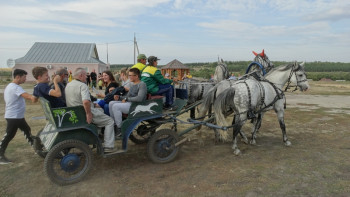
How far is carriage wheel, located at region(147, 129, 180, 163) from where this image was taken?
14.1ft

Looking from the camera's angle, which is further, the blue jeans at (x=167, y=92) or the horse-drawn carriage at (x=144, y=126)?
the blue jeans at (x=167, y=92)

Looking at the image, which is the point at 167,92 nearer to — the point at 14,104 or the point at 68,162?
the point at 68,162

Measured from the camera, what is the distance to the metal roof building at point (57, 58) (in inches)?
1126

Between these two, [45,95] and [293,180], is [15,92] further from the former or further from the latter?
[293,180]

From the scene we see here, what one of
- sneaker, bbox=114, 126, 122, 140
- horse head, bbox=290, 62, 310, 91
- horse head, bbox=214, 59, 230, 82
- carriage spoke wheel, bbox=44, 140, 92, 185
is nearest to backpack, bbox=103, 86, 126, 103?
sneaker, bbox=114, 126, 122, 140

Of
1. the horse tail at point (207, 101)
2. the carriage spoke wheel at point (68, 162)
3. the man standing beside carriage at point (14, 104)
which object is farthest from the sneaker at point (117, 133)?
the horse tail at point (207, 101)

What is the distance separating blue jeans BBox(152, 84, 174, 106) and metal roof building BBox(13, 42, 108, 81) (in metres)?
25.8

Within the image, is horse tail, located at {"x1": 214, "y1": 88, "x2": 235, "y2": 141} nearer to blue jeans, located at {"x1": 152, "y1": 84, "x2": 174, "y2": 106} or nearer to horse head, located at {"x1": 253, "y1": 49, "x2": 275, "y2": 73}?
blue jeans, located at {"x1": 152, "y1": 84, "x2": 174, "y2": 106}

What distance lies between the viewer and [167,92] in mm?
4773

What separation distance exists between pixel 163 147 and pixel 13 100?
2964mm

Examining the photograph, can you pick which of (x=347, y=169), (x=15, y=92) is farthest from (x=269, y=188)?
(x=15, y=92)

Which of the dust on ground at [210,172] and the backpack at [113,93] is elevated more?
the backpack at [113,93]

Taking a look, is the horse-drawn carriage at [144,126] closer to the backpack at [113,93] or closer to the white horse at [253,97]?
the white horse at [253,97]

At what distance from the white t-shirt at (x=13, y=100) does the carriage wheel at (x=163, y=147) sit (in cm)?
258
